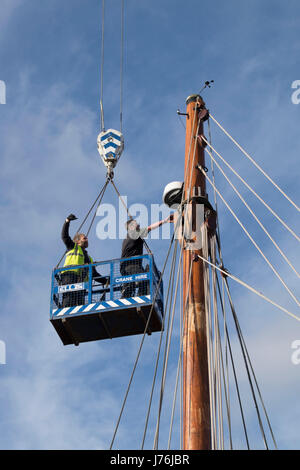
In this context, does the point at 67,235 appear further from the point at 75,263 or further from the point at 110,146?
the point at 110,146

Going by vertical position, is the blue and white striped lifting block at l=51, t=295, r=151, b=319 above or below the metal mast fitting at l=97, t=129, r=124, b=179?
below

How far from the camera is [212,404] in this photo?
1603 centimetres

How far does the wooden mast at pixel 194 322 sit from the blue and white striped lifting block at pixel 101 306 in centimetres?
212

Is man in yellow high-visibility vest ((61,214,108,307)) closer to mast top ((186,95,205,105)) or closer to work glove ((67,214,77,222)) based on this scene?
work glove ((67,214,77,222))

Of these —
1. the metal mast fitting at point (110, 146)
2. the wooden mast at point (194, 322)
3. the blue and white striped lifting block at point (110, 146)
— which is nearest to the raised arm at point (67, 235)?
the metal mast fitting at point (110, 146)

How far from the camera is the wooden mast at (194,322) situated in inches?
615

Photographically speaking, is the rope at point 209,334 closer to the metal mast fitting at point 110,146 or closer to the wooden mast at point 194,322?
the wooden mast at point 194,322

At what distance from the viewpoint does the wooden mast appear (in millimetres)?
15625

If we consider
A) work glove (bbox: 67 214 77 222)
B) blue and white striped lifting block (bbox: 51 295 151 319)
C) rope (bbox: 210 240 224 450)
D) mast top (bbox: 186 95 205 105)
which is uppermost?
mast top (bbox: 186 95 205 105)

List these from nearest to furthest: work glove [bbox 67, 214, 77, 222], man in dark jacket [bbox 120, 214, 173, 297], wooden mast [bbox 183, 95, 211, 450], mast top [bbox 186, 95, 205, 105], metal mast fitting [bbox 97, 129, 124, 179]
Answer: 1. wooden mast [bbox 183, 95, 211, 450]
2. mast top [bbox 186, 95, 205, 105]
3. man in dark jacket [bbox 120, 214, 173, 297]
4. work glove [bbox 67, 214, 77, 222]
5. metal mast fitting [bbox 97, 129, 124, 179]

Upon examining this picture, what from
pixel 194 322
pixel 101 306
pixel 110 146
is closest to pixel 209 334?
pixel 194 322

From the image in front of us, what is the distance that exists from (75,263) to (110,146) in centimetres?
354

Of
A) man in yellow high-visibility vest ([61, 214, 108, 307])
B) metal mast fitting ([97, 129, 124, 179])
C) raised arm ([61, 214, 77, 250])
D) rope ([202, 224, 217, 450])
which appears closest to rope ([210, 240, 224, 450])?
rope ([202, 224, 217, 450])

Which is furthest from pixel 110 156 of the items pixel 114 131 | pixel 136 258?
pixel 136 258
